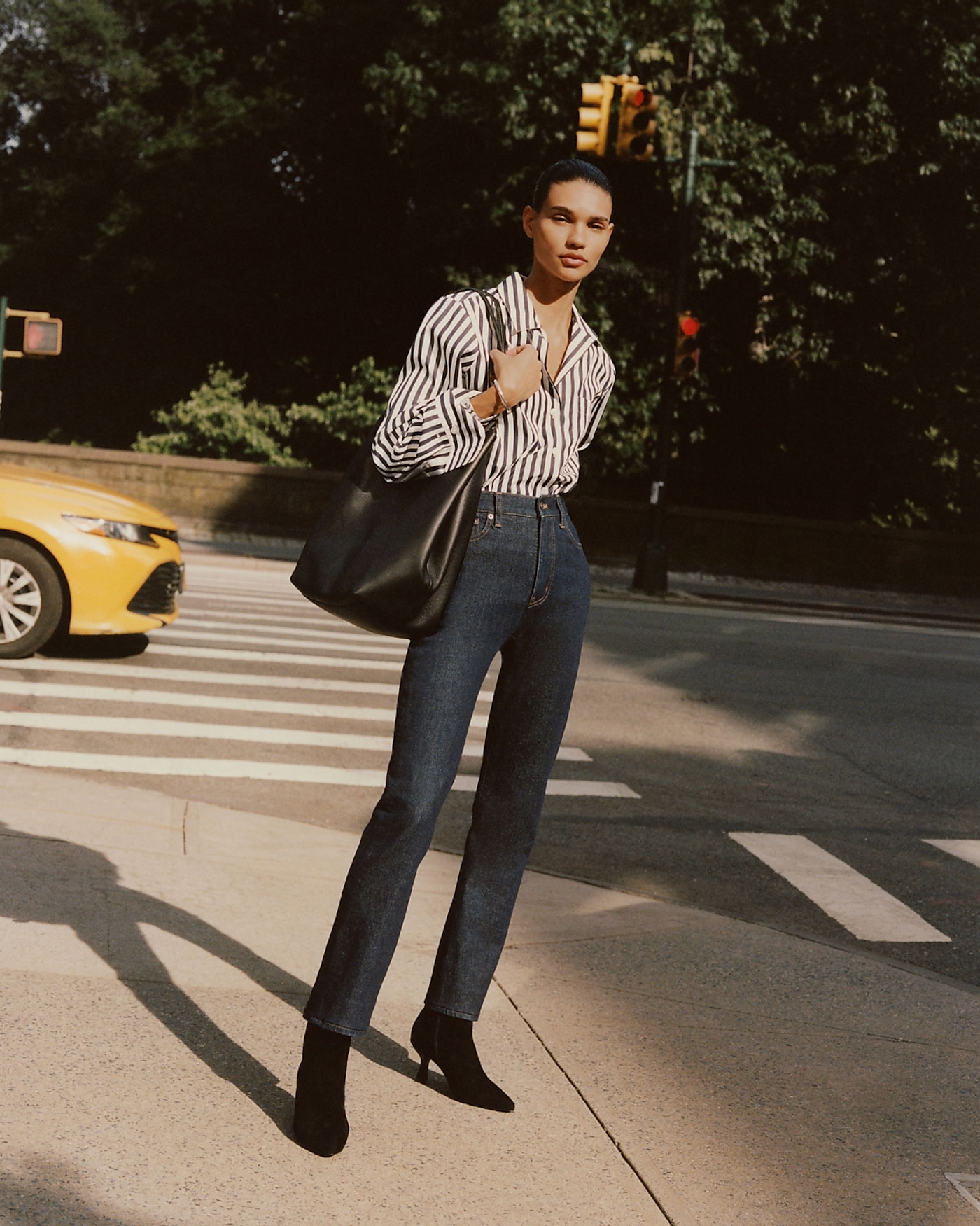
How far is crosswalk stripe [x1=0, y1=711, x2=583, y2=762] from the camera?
297 inches

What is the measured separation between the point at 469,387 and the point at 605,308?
2280 cm

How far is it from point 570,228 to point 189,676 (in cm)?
686

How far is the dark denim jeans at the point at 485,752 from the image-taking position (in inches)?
117

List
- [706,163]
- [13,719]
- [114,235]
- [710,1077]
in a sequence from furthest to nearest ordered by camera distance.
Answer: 1. [114,235]
2. [706,163]
3. [13,719]
4. [710,1077]

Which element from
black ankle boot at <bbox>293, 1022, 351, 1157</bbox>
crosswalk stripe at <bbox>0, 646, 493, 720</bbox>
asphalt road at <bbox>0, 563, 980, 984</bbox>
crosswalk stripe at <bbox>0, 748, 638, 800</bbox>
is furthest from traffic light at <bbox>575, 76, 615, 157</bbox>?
black ankle boot at <bbox>293, 1022, 351, 1157</bbox>

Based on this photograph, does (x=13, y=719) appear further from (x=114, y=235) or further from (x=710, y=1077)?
(x=114, y=235)

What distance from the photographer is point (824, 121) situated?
25375mm

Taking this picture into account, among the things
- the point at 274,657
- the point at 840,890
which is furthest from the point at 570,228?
the point at 274,657

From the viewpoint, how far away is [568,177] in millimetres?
3080

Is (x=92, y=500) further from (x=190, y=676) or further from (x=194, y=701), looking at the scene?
(x=194, y=701)

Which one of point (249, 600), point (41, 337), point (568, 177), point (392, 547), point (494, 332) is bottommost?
point (249, 600)

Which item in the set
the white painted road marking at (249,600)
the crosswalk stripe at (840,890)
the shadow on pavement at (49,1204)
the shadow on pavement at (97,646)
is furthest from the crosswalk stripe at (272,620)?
the shadow on pavement at (49,1204)

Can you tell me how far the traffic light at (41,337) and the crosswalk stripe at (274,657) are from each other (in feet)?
36.5

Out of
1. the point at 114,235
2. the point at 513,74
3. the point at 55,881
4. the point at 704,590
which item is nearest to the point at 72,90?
the point at 114,235
